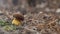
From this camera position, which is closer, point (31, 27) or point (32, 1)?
point (31, 27)

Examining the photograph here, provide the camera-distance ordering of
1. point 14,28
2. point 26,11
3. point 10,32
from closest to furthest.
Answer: point 10,32 < point 14,28 < point 26,11

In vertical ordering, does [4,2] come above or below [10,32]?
above

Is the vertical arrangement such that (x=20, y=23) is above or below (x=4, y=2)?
below

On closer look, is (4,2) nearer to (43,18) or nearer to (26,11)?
(26,11)

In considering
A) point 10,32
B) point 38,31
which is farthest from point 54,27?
point 10,32

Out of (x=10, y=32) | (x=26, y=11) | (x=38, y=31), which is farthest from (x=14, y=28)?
(x=26, y=11)

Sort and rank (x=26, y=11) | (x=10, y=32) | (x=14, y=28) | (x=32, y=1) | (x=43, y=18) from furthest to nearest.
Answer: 1. (x=32, y=1)
2. (x=26, y=11)
3. (x=43, y=18)
4. (x=14, y=28)
5. (x=10, y=32)

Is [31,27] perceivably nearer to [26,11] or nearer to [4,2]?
[26,11]

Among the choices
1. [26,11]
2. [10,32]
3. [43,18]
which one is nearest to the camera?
[10,32]

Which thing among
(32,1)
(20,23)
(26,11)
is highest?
(32,1)
